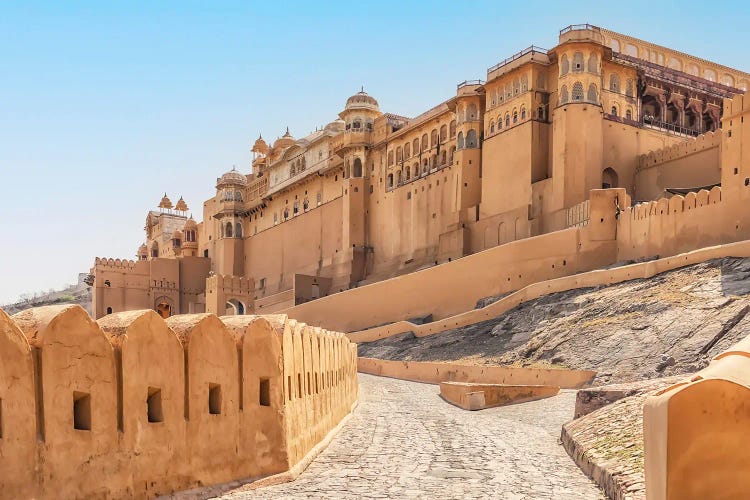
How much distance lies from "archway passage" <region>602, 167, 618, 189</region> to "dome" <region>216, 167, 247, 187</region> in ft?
89.7

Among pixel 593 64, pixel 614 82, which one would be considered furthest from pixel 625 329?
pixel 614 82

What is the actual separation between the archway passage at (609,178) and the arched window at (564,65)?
364cm

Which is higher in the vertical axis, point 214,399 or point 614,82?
point 614,82

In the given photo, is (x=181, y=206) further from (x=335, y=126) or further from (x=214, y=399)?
(x=214, y=399)

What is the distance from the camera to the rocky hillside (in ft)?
64.5

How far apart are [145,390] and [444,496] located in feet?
8.60

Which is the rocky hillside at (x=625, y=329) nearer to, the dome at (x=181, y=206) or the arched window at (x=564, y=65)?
the arched window at (x=564, y=65)

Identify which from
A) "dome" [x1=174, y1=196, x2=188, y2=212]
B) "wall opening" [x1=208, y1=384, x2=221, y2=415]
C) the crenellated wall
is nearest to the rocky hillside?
the crenellated wall

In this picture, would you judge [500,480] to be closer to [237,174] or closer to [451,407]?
[451,407]

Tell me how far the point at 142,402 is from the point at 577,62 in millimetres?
27402

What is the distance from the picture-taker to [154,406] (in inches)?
295

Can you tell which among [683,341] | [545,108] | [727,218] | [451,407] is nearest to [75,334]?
[451,407]

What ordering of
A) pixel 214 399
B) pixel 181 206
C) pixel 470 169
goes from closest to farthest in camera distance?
pixel 214 399, pixel 470 169, pixel 181 206

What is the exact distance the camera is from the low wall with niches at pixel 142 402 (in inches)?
245
